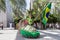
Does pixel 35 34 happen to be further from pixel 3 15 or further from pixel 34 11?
pixel 3 15

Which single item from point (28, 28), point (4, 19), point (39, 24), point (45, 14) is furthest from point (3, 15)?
point (45, 14)

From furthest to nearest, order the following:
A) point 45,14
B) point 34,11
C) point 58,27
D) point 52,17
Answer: point 58,27 → point 52,17 → point 34,11 → point 45,14

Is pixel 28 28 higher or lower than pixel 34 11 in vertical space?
lower

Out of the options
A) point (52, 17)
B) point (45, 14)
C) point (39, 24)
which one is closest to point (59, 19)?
point (52, 17)

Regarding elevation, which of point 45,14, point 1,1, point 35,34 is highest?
point 1,1

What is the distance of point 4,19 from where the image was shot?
3894cm

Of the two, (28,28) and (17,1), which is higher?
(17,1)

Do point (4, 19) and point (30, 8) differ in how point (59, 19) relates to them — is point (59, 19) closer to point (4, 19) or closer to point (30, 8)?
point (30, 8)

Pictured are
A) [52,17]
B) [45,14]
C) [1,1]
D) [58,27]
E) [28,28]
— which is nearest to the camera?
[45,14]

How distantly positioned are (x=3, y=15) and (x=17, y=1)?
2155 cm

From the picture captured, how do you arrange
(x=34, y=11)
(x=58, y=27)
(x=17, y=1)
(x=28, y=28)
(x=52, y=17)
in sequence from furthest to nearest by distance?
(x=58, y=27)
(x=52, y=17)
(x=34, y=11)
(x=28, y=28)
(x=17, y=1)

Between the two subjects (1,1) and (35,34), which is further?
(35,34)

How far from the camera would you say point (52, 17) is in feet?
115

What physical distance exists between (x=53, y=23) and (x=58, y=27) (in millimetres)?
1294
